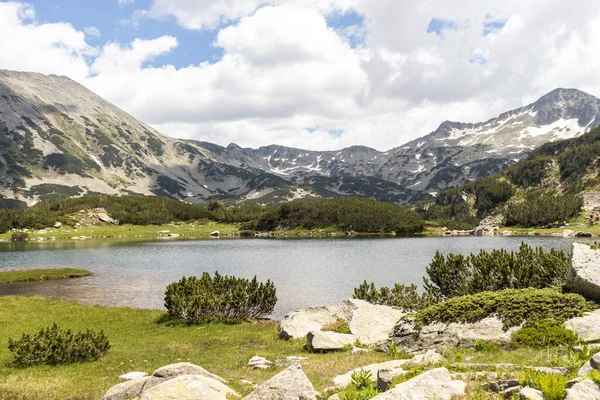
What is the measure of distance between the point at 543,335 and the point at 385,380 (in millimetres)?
9135

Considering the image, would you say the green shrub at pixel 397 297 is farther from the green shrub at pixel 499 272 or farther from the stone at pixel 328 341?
the stone at pixel 328 341

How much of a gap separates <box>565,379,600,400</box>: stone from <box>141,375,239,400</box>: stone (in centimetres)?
918

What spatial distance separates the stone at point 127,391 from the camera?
552 inches

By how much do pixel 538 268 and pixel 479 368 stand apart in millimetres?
23602

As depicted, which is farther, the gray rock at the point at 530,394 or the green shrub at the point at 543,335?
the green shrub at the point at 543,335

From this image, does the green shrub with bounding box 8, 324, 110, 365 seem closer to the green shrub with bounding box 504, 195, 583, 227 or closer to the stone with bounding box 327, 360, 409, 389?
the stone with bounding box 327, 360, 409, 389

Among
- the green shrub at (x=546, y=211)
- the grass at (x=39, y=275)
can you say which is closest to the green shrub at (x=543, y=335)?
the grass at (x=39, y=275)

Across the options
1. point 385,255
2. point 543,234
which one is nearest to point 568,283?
point 385,255

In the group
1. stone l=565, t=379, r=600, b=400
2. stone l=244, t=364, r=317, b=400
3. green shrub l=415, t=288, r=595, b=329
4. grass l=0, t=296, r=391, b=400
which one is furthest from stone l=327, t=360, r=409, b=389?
green shrub l=415, t=288, r=595, b=329

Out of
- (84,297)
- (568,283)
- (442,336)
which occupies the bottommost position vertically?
(84,297)

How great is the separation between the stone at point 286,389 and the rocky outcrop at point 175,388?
4.21 ft

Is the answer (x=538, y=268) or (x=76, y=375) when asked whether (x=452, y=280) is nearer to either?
(x=538, y=268)

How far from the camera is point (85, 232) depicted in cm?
18100

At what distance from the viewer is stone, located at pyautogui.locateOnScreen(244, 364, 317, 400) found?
39.0 feet
